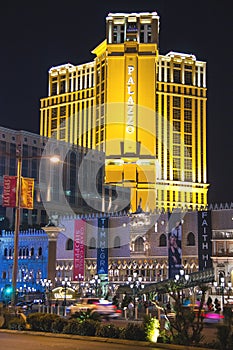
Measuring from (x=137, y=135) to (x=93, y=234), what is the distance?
143ft

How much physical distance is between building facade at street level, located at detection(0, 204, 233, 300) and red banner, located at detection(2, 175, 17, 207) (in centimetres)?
3211

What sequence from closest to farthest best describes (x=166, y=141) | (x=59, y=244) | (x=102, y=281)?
1. (x=102, y=281)
2. (x=59, y=244)
3. (x=166, y=141)

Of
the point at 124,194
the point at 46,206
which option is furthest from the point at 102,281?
the point at 124,194

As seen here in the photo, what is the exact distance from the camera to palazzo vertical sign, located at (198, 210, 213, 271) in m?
58.9

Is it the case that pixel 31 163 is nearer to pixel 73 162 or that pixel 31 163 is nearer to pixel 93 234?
pixel 73 162

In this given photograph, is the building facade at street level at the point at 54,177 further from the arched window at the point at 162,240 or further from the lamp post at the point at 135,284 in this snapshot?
the arched window at the point at 162,240

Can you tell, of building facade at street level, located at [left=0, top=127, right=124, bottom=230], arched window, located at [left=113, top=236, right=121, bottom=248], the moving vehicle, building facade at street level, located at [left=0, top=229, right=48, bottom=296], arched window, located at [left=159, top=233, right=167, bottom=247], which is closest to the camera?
the moving vehicle

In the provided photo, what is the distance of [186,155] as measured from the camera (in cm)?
13038

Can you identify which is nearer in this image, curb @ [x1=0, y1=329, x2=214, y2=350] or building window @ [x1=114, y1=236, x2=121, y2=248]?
curb @ [x1=0, y1=329, x2=214, y2=350]

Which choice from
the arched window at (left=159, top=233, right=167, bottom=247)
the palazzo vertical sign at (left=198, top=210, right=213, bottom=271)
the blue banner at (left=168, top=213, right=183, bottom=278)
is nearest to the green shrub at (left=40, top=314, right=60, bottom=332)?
the palazzo vertical sign at (left=198, top=210, right=213, bottom=271)

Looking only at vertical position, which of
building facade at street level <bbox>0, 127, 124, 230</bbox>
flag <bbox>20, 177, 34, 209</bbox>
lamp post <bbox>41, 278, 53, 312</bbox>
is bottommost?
lamp post <bbox>41, 278, 53, 312</bbox>

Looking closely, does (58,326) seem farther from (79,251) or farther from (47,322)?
(79,251)

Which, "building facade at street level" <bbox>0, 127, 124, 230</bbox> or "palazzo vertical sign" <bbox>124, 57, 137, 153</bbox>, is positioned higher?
"palazzo vertical sign" <bbox>124, 57, 137, 153</bbox>

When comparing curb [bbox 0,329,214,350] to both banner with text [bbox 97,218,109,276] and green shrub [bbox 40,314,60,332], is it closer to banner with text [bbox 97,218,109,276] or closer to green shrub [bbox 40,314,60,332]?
green shrub [bbox 40,314,60,332]
